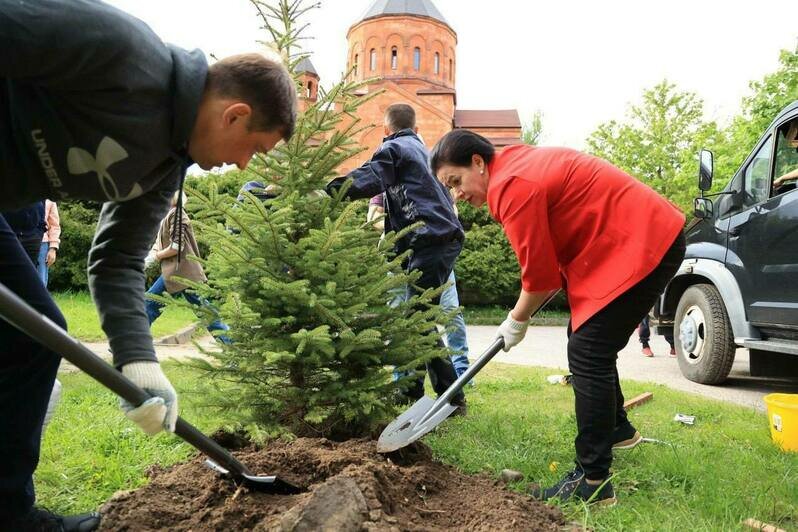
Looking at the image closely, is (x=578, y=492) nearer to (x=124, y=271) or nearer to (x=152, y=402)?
(x=152, y=402)

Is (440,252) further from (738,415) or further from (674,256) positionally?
(738,415)

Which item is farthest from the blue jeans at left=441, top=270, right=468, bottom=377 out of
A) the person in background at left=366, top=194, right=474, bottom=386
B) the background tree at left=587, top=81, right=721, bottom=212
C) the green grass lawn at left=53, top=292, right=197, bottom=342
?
the background tree at left=587, top=81, right=721, bottom=212

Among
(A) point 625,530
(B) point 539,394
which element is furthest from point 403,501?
(B) point 539,394

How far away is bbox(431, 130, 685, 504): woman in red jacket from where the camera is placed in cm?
272

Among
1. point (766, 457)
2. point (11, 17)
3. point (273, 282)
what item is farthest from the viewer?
point (766, 457)

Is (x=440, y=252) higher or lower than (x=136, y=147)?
lower

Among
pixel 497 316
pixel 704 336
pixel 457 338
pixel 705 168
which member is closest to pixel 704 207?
pixel 705 168

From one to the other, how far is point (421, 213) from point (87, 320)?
23.9 ft

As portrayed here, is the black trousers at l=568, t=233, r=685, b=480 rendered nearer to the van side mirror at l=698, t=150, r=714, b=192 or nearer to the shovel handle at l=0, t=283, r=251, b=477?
the shovel handle at l=0, t=283, r=251, b=477

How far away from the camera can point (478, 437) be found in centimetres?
375

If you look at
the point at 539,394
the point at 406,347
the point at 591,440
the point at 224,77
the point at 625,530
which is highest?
the point at 224,77

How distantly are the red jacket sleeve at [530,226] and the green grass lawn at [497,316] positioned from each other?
11859 mm

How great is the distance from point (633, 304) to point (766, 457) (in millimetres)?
1513

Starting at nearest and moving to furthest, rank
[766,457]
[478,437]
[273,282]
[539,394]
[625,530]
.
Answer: [625,530] < [273,282] < [766,457] < [478,437] < [539,394]
